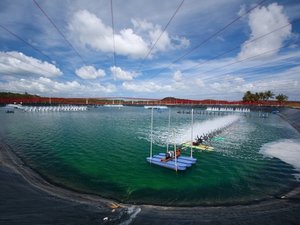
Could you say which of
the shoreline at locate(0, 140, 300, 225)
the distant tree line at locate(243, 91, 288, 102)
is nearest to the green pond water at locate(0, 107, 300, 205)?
the shoreline at locate(0, 140, 300, 225)

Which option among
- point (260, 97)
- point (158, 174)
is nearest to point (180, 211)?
point (158, 174)

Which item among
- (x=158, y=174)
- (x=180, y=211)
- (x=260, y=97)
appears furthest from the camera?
(x=260, y=97)

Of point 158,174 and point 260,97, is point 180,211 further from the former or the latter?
point 260,97

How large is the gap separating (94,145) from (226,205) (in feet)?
93.5

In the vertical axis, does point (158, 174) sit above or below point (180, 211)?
below

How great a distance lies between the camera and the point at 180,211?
15984mm

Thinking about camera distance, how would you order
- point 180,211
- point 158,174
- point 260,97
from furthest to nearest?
point 260,97 < point 158,174 < point 180,211

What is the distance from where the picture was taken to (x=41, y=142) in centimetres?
4091

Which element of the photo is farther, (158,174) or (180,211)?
(158,174)

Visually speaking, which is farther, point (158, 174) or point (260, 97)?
point (260, 97)

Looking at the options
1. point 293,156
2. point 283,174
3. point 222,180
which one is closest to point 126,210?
point 222,180

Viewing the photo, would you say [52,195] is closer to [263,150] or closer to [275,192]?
[275,192]

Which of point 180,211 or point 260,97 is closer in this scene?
point 180,211

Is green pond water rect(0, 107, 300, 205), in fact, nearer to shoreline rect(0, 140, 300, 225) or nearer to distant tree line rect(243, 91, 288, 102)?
shoreline rect(0, 140, 300, 225)
